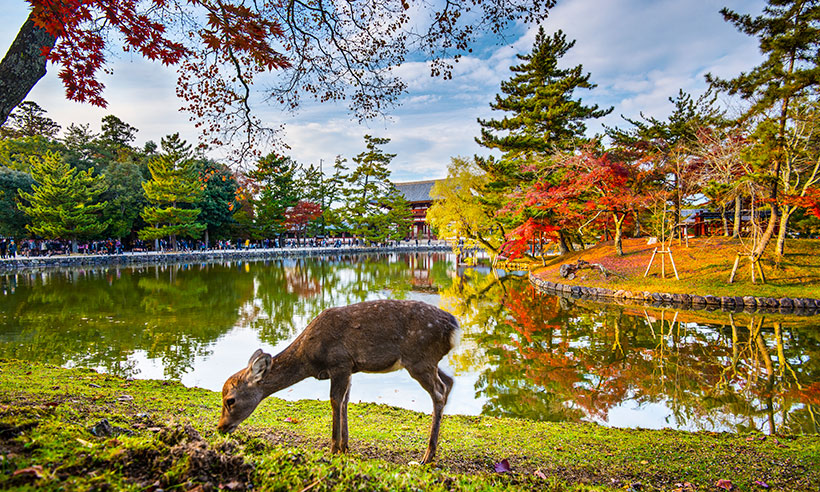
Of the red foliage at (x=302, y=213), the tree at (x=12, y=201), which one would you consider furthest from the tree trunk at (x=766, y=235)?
the tree at (x=12, y=201)

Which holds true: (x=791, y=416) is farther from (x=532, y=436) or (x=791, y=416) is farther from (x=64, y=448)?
(x=64, y=448)

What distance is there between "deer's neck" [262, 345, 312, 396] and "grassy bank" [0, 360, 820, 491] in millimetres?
483

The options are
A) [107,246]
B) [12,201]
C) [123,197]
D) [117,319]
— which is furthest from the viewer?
[107,246]

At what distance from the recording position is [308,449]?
3477mm

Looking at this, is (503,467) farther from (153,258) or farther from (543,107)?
(153,258)

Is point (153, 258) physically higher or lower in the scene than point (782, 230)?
lower

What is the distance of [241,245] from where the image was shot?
4397 cm

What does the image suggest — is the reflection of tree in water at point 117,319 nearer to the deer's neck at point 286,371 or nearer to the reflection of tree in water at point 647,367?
the deer's neck at point 286,371

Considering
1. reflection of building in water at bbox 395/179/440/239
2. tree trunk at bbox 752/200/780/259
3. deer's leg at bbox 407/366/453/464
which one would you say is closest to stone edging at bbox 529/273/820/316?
tree trunk at bbox 752/200/780/259

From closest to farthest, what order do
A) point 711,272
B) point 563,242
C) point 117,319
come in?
1. point 117,319
2. point 711,272
3. point 563,242

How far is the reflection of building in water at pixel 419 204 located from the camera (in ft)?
198

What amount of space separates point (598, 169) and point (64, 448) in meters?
19.9

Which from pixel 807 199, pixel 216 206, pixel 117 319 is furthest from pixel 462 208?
pixel 216 206

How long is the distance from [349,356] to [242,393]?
92 centimetres
